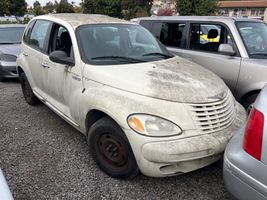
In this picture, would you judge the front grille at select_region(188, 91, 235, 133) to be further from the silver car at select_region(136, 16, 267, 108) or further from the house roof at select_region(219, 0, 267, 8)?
the house roof at select_region(219, 0, 267, 8)

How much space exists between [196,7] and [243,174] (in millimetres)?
21081

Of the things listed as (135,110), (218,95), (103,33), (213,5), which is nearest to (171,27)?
(103,33)

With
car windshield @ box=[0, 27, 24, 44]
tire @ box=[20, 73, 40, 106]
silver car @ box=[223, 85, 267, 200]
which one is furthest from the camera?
car windshield @ box=[0, 27, 24, 44]

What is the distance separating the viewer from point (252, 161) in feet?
6.85

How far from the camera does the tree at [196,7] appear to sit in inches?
847

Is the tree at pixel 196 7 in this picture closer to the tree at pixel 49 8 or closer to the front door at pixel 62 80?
the front door at pixel 62 80

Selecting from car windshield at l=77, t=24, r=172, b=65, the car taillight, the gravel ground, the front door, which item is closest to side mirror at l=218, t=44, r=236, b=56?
car windshield at l=77, t=24, r=172, b=65

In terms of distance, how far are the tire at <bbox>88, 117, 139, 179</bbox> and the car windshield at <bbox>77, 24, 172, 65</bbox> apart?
83 cm

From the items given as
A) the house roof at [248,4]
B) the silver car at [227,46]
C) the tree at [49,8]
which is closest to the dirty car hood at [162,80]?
the silver car at [227,46]

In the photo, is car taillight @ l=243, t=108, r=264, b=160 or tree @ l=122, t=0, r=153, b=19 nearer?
car taillight @ l=243, t=108, r=264, b=160

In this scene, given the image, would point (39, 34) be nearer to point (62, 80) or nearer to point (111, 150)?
point (62, 80)

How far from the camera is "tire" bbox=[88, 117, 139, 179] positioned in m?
3.02

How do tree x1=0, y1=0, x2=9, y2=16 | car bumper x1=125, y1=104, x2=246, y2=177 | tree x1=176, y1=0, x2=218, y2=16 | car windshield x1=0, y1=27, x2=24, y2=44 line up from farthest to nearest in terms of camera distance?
tree x1=0, y1=0, x2=9, y2=16, tree x1=176, y1=0, x2=218, y2=16, car windshield x1=0, y1=27, x2=24, y2=44, car bumper x1=125, y1=104, x2=246, y2=177

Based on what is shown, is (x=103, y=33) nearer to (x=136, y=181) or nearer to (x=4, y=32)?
(x=136, y=181)
